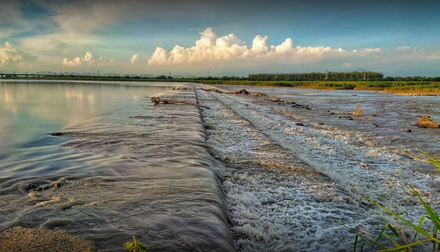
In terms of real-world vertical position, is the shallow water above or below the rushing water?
below

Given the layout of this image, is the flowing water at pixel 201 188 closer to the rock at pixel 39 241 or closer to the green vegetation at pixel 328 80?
the rock at pixel 39 241

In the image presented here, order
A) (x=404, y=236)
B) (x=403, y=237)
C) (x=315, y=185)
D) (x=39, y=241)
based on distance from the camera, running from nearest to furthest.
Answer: (x=404, y=236) → (x=403, y=237) → (x=39, y=241) → (x=315, y=185)

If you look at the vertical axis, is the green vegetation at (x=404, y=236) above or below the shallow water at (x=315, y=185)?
above

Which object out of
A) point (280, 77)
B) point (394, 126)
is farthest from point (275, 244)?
point (280, 77)

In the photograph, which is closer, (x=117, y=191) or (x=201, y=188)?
(x=117, y=191)

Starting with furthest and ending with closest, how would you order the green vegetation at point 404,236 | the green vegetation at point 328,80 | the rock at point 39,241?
the green vegetation at point 328,80
the rock at point 39,241
the green vegetation at point 404,236

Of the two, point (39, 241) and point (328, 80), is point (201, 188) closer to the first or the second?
point (39, 241)

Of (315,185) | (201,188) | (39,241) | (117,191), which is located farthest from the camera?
(315,185)

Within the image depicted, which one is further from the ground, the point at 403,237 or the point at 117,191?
the point at 403,237

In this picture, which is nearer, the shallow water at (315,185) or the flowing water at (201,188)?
the flowing water at (201,188)

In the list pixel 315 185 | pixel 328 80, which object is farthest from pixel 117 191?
pixel 328 80

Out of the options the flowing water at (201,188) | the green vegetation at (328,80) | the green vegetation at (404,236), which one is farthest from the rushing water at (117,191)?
the green vegetation at (328,80)

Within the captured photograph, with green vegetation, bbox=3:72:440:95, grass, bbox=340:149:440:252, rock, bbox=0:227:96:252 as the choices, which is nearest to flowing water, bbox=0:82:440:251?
rock, bbox=0:227:96:252

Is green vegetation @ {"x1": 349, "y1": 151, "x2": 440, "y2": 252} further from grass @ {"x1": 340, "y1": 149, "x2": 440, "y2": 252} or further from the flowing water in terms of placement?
the flowing water
